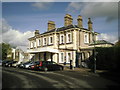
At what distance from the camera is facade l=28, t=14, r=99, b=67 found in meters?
29.9

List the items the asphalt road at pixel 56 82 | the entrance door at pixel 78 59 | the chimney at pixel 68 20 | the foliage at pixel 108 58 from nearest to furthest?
the asphalt road at pixel 56 82 < the foliage at pixel 108 58 < the entrance door at pixel 78 59 < the chimney at pixel 68 20

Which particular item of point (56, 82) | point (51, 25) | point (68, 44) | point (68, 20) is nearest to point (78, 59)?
point (68, 44)

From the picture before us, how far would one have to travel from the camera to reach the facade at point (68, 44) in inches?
1179

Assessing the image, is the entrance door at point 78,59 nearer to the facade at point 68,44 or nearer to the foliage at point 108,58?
the facade at point 68,44

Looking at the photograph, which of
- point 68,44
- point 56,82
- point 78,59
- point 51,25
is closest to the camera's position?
point 56,82

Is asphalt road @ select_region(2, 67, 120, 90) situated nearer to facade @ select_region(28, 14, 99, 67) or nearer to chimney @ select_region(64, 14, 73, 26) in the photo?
facade @ select_region(28, 14, 99, 67)

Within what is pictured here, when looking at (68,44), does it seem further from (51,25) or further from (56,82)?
(56,82)

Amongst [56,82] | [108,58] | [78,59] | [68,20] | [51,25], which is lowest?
[56,82]

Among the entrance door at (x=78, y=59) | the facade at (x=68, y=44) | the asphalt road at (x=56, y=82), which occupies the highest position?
the facade at (x=68, y=44)

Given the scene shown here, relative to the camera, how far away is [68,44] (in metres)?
32.0

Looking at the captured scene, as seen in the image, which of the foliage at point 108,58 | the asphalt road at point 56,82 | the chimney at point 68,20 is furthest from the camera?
the chimney at point 68,20

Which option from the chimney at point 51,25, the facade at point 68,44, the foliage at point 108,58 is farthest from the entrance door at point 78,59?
the chimney at point 51,25

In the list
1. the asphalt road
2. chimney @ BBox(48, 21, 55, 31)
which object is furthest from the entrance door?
the asphalt road

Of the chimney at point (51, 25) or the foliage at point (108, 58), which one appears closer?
the foliage at point (108, 58)
